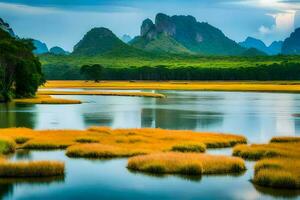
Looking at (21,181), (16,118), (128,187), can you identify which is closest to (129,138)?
(128,187)

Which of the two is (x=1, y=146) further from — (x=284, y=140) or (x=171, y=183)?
(x=284, y=140)

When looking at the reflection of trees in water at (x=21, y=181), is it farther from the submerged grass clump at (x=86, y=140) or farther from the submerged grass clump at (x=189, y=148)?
the submerged grass clump at (x=86, y=140)

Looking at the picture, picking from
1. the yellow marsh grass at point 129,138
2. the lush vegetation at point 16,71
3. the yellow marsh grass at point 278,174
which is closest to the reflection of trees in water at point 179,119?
the yellow marsh grass at point 129,138

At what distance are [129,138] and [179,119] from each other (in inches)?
1028

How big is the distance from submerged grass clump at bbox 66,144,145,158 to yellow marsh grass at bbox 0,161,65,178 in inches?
253

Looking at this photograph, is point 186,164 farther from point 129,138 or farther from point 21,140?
point 21,140

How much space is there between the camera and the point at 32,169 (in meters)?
33.7

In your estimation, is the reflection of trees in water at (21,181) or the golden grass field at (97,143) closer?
the reflection of trees in water at (21,181)

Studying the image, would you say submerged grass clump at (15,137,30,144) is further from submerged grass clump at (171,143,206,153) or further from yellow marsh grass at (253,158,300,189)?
yellow marsh grass at (253,158,300,189)

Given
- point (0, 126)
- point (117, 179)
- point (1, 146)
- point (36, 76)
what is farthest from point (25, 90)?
point (117, 179)

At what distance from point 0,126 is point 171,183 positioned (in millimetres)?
35098

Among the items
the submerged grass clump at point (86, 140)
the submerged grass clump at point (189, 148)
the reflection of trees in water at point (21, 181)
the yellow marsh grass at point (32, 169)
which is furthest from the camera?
the submerged grass clump at point (86, 140)

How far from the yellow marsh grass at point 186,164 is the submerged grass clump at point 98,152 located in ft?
13.2

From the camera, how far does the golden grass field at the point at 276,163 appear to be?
31.2 m
